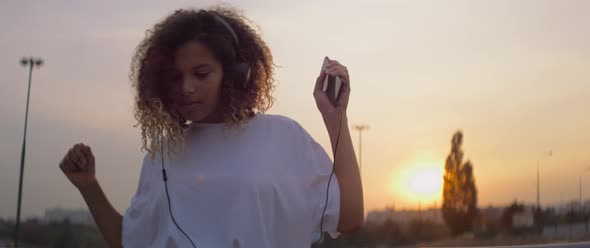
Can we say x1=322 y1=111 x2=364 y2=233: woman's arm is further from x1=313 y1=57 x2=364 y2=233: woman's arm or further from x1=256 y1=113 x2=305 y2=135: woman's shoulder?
x1=256 y1=113 x2=305 y2=135: woman's shoulder

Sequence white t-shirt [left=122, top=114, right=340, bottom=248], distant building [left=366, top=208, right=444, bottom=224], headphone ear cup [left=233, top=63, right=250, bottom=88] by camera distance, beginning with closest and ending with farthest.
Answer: white t-shirt [left=122, top=114, right=340, bottom=248], headphone ear cup [left=233, top=63, right=250, bottom=88], distant building [left=366, top=208, right=444, bottom=224]

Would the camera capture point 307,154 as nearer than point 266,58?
Yes

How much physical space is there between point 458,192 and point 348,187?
120 ft

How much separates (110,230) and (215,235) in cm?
51

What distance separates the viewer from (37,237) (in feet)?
34.9

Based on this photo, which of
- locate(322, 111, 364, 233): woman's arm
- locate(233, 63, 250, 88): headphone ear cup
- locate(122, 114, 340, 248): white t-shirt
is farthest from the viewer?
locate(233, 63, 250, 88): headphone ear cup

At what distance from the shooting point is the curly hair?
2320 millimetres

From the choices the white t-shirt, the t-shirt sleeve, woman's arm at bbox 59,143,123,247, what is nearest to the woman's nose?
the white t-shirt

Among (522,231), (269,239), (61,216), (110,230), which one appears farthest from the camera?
(522,231)

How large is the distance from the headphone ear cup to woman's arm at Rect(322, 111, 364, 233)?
30 cm

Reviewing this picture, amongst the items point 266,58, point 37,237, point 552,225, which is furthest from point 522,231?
point 266,58

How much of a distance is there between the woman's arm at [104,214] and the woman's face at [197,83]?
0.44 meters

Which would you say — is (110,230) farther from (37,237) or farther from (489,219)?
(489,219)

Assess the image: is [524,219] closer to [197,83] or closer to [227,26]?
[227,26]
